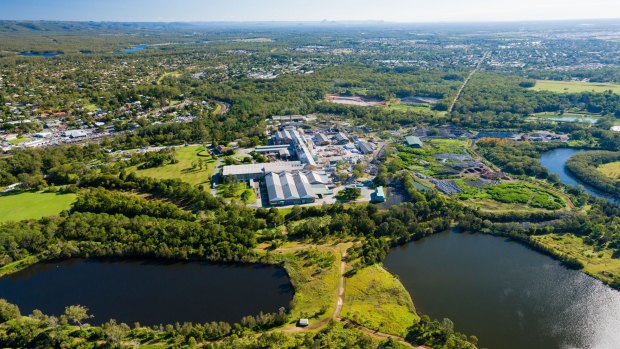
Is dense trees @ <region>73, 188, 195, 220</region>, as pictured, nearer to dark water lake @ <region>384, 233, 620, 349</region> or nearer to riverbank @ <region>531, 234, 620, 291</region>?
dark water lake @ <region>384, 233, 620, 349</region>

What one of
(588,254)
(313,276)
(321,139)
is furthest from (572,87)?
(313,276)

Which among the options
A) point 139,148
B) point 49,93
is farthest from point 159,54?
point 139,148

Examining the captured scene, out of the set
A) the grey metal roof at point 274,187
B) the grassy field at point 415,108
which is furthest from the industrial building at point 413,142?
the grey metal roof at point 274,187

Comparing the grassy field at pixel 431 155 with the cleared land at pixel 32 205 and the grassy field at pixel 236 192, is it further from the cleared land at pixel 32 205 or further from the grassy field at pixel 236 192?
the cleared land at pixel 32 205

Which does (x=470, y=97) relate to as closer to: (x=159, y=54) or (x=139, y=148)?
(x=139, y=148)

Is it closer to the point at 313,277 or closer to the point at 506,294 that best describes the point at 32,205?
the point at 313,277
